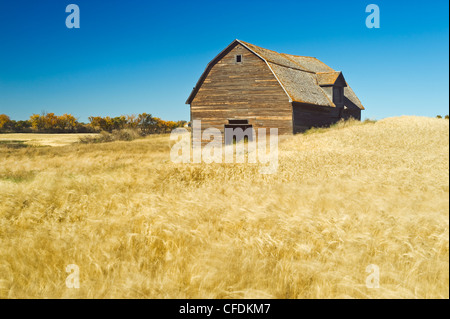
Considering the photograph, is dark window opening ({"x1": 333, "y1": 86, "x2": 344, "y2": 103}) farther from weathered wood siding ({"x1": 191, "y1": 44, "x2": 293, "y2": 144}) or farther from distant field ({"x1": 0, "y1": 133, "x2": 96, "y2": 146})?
distant field ({"x1": 0, "y1": 133, "x2": 96, "y2": 146})

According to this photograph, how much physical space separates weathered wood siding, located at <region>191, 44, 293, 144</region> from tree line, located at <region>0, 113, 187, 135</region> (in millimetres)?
21635

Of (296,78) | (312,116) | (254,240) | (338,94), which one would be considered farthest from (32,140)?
(254,240)

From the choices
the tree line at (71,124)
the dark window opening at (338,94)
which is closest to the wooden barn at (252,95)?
the dark window opening at (338,94)

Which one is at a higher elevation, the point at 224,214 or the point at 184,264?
the point at 224,214

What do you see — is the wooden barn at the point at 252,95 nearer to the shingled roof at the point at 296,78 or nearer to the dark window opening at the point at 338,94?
the shingled roof at the point at 296,78

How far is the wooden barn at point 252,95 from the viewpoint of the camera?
2286cm

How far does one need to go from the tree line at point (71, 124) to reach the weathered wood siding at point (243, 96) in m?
21.6

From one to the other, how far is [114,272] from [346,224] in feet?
9.57

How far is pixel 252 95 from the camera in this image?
23344 mm

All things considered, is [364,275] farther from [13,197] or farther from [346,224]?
[13,197]

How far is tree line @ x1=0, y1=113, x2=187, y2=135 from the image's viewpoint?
3841cm

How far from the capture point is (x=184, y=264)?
4215mm

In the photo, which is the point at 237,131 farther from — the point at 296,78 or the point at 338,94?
the point at 338,94
